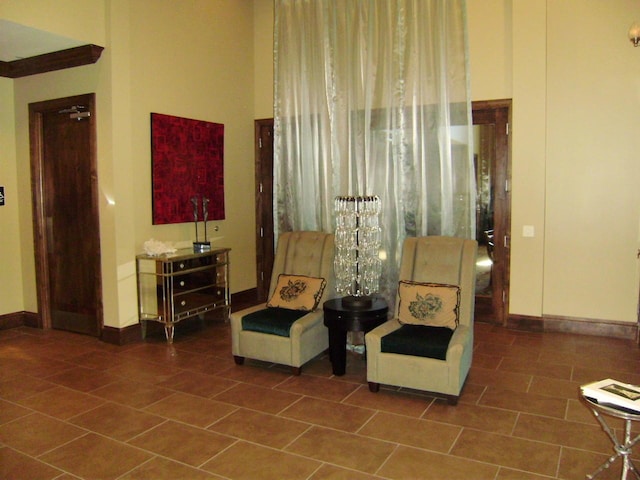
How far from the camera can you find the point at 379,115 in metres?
5.59

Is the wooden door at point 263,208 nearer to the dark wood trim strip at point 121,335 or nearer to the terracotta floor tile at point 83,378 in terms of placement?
the dark wood trim strip at point 121,335

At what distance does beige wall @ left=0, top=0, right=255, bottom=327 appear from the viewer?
5184 millimetres

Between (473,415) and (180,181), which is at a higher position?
(180,181)

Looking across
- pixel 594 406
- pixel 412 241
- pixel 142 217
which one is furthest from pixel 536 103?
pixel 142 217

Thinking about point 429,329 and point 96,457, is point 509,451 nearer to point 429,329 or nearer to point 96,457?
point 429,329

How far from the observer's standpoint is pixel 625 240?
536 cm

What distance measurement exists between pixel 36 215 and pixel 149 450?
381cm

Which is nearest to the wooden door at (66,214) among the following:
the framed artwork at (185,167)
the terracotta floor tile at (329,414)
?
the framed artwork at (185,167)

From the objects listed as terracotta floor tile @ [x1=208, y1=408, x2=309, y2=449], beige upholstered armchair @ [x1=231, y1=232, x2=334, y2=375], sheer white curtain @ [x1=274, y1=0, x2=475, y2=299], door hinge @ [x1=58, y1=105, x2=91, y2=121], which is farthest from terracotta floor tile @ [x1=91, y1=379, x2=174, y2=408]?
door hinge @ [x1=58, y1=105, x2=91, y2=121]

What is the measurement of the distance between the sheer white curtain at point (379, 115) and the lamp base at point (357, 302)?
3.38 feet

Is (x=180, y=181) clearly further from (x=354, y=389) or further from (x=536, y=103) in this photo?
(x=536, y=103)

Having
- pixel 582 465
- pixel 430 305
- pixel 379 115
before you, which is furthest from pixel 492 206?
pixel 582 465

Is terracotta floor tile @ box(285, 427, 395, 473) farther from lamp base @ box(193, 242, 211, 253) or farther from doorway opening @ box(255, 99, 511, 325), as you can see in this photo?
doorway opening @ box(255, 99, 511, 325)

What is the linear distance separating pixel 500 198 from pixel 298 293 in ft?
8.65
